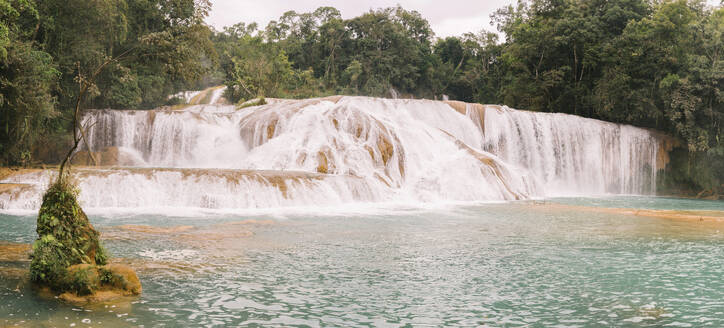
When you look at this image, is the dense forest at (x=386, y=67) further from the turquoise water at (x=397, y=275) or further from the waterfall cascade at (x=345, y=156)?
the turquoise water at (x=397, y=275)

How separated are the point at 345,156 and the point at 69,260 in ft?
47.0

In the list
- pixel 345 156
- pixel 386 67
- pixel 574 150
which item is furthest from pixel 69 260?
pixel 386 67

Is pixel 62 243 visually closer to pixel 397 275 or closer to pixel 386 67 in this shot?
pixel 397 275

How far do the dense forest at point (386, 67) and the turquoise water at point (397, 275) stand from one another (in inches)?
179

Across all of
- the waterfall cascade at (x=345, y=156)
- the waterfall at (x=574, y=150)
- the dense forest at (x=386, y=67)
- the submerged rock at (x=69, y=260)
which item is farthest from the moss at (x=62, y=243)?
the waterfall at (x=574, y=150)

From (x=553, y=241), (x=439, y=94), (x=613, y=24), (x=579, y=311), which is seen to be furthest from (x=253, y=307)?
(x=439, y=94)

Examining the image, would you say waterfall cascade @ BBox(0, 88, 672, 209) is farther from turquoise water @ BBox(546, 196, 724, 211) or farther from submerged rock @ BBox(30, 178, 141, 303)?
submerged rock @ BBox(30, 178, 141, 303)

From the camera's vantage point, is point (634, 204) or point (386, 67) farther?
point (386, 67)

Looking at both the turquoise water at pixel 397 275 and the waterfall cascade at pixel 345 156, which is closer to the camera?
the turquoise water at pixel 397 275

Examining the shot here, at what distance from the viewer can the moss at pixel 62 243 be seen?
6.35 m

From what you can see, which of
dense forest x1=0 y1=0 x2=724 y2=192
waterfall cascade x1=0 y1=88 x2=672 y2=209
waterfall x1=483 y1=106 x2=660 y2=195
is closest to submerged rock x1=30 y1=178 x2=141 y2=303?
dense forest x1=0 y1=0 x2=724 y2=192

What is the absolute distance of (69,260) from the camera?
21.4 ft

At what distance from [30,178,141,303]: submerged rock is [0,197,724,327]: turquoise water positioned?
0.79 feet

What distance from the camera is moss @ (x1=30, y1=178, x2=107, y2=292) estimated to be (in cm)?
635
